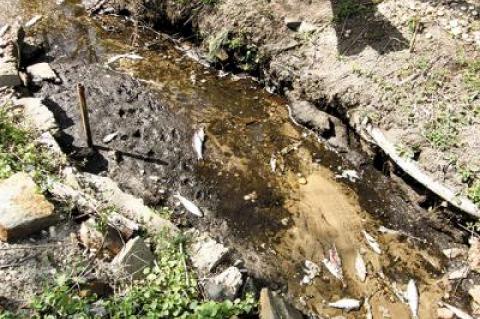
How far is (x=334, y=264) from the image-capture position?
18.7ft

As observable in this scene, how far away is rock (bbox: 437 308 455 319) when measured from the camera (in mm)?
5297

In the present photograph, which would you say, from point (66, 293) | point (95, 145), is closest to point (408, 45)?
point (95, 145)

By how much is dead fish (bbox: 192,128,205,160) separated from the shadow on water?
271cm

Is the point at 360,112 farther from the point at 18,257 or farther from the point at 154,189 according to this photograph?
the point at 18,257

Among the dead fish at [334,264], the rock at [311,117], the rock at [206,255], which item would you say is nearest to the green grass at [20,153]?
the rock at [206,255]

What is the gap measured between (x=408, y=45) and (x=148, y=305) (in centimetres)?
564

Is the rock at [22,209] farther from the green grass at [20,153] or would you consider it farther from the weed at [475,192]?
the weed at [475,192]

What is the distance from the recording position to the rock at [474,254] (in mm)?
5734

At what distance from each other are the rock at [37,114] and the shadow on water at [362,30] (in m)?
4.69

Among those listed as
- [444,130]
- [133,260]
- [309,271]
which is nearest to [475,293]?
[309,271]

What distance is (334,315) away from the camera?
527 cm

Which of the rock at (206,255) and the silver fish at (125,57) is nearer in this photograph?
the rock at (206,255)

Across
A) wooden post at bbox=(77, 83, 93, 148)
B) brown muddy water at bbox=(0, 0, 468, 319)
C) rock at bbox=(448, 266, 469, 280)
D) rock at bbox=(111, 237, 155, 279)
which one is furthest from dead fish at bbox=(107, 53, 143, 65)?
rock at bbox=(448, 266, 469, 280)

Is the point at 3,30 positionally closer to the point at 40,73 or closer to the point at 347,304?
the point at 40,73
